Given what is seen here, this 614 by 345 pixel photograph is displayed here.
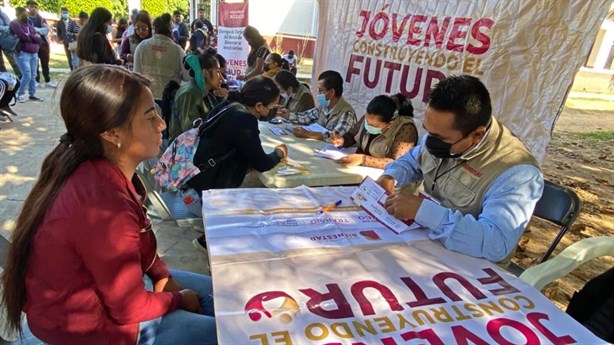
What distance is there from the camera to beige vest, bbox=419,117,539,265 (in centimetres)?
165

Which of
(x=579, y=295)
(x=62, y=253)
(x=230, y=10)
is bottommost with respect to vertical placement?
(x=579, y=295)

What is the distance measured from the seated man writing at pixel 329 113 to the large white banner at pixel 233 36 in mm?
3404

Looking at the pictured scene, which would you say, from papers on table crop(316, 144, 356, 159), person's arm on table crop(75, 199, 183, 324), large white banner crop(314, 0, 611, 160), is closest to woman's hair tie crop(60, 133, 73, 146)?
person's arm on table crop(75, 199, 183, 324)

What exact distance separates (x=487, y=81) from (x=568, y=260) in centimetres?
198

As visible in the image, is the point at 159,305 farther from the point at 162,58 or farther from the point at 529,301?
the point at 162,58

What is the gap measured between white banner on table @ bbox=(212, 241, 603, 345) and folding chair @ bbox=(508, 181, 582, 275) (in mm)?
826

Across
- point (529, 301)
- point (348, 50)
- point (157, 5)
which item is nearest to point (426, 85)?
point (348, 50)

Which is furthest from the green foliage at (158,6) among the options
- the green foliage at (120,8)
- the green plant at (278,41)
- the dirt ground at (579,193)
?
the dirt ground at (579,193)

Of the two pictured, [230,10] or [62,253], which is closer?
[62,253]

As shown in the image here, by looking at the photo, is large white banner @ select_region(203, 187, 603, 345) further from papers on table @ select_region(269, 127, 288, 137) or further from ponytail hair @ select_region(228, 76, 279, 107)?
papers on table @ select_region(269, 127, 288, 137)

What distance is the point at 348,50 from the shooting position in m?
4.97

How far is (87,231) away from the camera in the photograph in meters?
1.02

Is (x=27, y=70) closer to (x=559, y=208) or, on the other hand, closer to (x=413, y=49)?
(x=413, y=49)

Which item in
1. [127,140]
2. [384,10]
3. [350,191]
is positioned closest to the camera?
→ [127,140]
